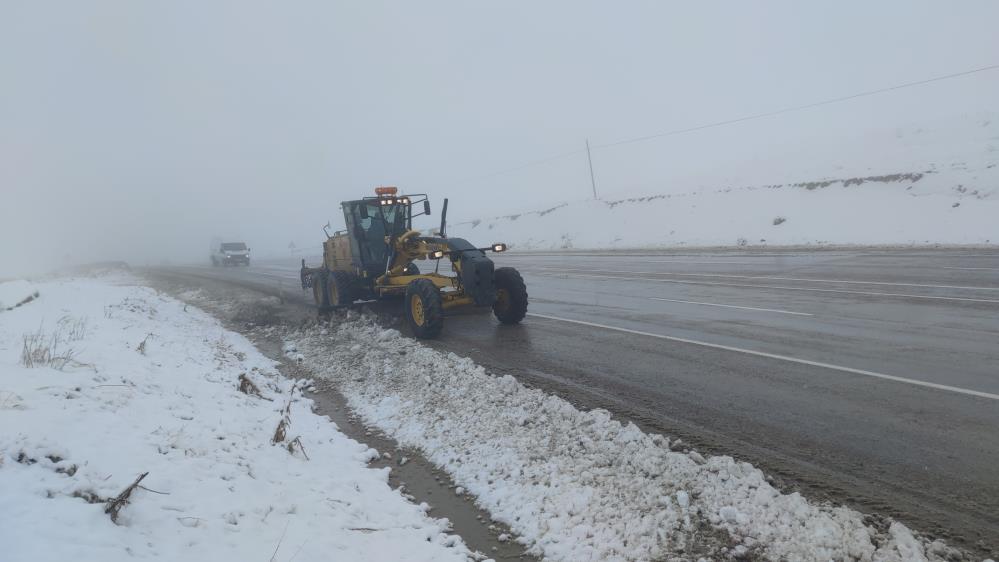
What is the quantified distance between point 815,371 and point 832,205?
2556 cm

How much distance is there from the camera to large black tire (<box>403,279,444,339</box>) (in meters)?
9.53

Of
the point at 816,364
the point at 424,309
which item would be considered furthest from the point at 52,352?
the point at 816,364

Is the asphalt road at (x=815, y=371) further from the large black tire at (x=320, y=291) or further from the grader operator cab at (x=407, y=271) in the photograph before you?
the large black tire at (x=320, y=291)

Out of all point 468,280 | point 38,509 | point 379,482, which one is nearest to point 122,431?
point 38,509

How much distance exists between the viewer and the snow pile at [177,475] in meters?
3.20

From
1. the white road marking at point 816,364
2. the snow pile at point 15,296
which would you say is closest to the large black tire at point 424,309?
the white road marking at point 816,364

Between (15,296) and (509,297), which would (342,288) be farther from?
(15,296)

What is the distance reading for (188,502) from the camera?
3754 millimetres

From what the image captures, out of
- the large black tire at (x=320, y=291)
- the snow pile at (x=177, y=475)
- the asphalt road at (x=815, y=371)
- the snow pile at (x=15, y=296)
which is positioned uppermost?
the snow pile at (x=15, y=296)

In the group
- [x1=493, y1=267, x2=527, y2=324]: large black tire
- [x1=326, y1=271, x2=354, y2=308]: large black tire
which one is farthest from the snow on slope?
[x1=326, y1=271, x2=354, y2=308]: large black tire

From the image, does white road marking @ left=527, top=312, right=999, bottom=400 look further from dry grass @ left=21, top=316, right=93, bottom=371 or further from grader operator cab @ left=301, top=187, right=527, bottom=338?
dry grass @ left=21, top=316, right=93, bottom=371

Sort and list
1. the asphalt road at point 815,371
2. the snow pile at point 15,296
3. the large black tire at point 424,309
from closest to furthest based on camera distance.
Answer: the asphalt road at point 815,371 < the large black tire at point 424,309 < the snow pile at point 15,296

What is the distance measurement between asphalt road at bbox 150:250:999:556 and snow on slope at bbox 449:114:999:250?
36.6ft

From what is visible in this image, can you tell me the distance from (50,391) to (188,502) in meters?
2.18
